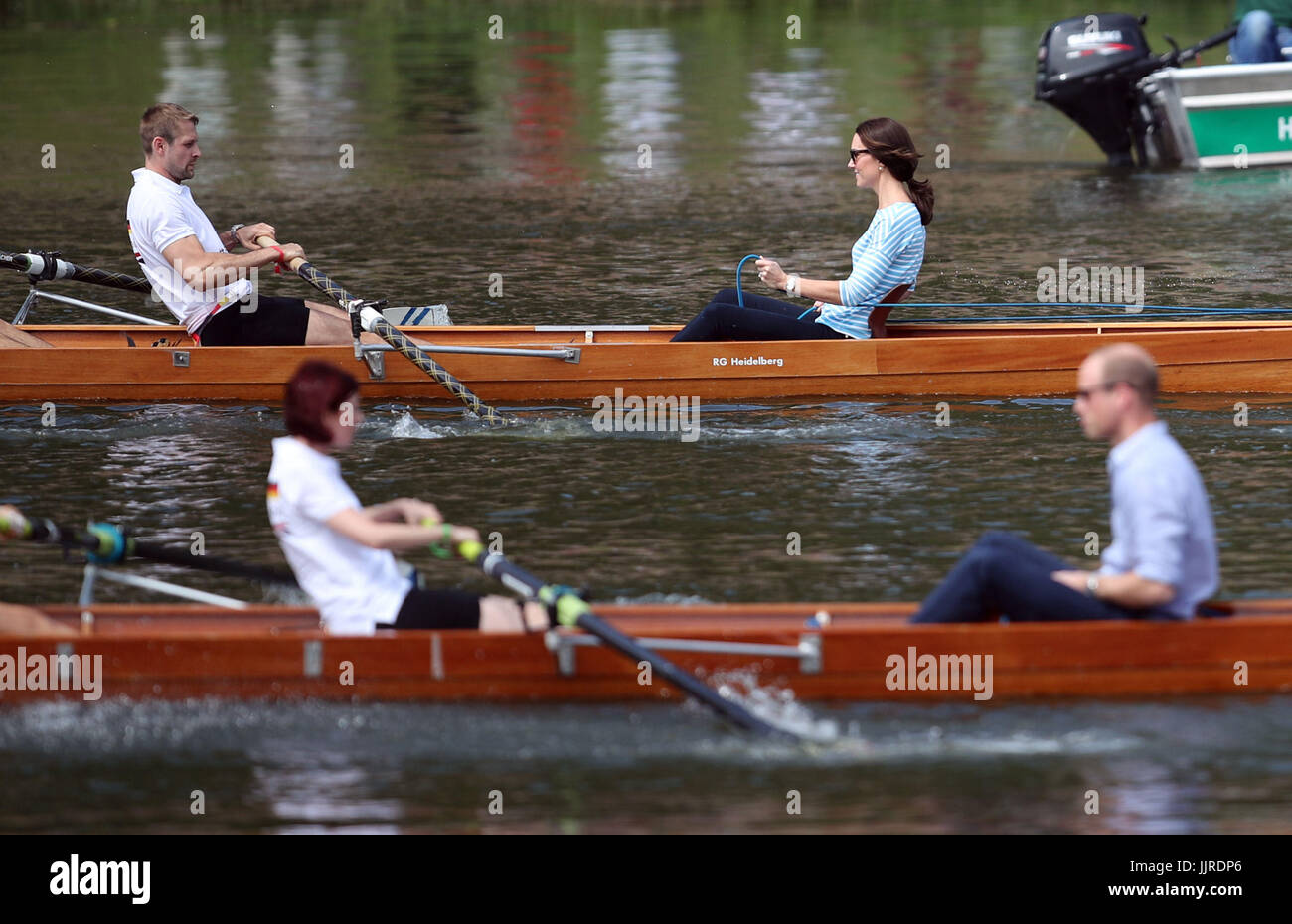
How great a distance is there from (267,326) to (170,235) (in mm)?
965

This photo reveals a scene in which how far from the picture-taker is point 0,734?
6.89 metres

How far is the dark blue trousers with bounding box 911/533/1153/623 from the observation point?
6719mm

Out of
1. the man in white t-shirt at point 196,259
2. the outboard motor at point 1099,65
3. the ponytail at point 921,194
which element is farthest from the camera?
the outboard motor at point 1099,65

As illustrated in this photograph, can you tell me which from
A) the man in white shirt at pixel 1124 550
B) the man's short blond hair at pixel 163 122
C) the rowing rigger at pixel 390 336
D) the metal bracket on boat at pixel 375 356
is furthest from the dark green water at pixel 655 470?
the man's short blond hair at pixel 163 122

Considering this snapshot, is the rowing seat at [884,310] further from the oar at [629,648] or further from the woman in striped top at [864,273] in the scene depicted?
the oar at [629,648]

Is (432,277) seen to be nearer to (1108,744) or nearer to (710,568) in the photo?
(710,568)

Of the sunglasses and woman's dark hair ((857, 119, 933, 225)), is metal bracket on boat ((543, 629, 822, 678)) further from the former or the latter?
woman's dark hair ((857, 119, 933, 225))

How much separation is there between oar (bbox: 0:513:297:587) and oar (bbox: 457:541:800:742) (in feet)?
3.91

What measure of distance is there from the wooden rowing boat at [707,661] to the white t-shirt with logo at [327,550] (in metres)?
0.11

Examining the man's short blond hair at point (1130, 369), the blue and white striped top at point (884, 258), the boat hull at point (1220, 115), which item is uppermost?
the boat hull at point (1220, 115)

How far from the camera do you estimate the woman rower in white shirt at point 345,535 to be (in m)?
6.46

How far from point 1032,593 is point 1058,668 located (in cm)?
34

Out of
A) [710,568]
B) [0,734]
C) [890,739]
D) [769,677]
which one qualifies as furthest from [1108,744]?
[0,734]

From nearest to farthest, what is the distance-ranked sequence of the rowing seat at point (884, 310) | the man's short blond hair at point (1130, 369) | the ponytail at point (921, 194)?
the man's short blond hair at point (1130, 369), the ponytail at point (921, 194), the rowing seat at point (884, 310)
